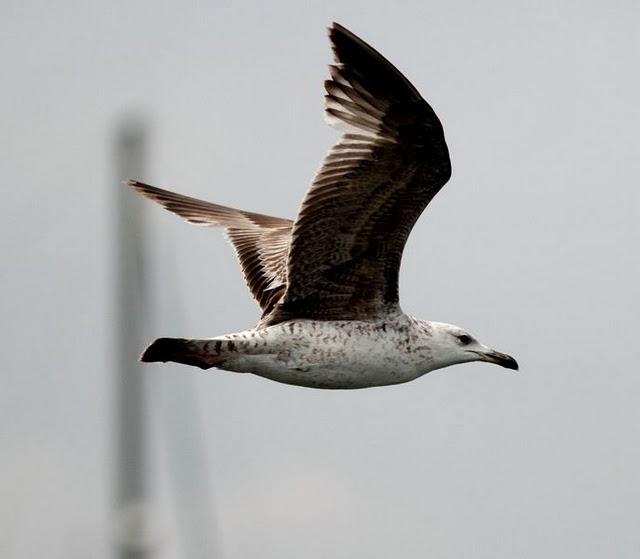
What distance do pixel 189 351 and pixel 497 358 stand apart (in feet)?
9.35

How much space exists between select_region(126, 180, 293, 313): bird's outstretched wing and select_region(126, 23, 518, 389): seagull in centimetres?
80

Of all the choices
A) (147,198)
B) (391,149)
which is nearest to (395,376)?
(391,149)

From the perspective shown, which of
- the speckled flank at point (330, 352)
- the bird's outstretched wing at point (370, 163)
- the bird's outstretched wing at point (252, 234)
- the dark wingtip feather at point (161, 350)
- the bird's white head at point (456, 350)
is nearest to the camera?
the bird's outstretched wing at point (370, 163)

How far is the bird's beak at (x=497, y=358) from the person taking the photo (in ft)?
66.7

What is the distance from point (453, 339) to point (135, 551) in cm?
315

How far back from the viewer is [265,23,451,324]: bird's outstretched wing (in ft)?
60.7

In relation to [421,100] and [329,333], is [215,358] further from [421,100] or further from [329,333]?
[421,100]

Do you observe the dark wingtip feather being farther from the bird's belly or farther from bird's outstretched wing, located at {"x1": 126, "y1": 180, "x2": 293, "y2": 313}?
bird's outstretched wing, located at {"x1": 126, "y1": 180, "x2": 293, "y2": 313}

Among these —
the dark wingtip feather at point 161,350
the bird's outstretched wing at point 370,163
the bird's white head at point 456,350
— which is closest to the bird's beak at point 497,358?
the bird's white head at point 456,350

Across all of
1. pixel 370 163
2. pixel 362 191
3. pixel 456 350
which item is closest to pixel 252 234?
pixel 456 350

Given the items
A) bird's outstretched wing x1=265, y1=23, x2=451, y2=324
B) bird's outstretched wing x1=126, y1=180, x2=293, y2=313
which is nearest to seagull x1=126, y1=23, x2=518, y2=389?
bird's outstretched wing x1=265, y1=23, x2=451, y2=324

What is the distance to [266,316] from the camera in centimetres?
2009

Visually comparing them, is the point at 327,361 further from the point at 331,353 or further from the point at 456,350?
the point at 456,350

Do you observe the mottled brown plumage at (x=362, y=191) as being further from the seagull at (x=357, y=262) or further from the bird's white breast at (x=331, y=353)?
the bird's white breast at (x=331, y=353)
